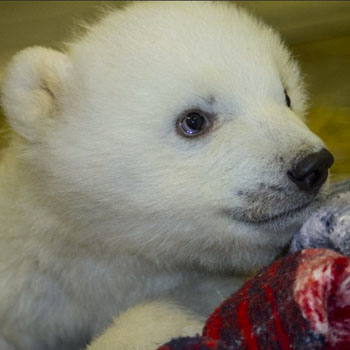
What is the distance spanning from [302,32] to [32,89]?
4.93ft

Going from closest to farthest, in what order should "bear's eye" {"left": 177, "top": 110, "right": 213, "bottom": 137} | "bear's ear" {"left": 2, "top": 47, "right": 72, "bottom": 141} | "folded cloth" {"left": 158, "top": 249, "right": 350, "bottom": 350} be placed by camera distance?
1. "folded cloth" {"left": 158, "top": 249, "right": 350, "bottom": 350}
2. "bear's eye" {"left": 177, "top": 110, "right": 213, "bottom": 137}
3. "bear's ear" {"left": 2, "top": 47, "right": 72, "bottom": 141}

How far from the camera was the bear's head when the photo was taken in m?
1.36

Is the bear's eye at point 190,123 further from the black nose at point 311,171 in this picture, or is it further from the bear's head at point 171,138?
the black nose at point 311,171

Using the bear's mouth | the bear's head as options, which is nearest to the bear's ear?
the bear's head

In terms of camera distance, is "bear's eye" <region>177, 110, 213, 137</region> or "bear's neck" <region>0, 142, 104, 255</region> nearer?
"bear's eye" <region>177, 110, 213, 137</region>

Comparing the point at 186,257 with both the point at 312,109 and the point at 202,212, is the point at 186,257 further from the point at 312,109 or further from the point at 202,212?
the point at 312,109

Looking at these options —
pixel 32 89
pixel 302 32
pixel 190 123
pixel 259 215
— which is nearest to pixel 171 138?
pixel 190 123

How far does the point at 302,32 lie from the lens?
281cm

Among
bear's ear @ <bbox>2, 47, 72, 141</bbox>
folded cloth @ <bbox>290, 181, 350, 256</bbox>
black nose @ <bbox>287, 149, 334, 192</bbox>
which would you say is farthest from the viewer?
bear's ear @ <bbox>2, 47, 72, 141</bbox>

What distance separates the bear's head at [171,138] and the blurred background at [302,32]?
574 millimetres

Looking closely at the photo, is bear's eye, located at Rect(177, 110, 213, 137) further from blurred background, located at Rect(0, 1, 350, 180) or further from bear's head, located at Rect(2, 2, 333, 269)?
blurred background, located at Rect(0, 1, 350, 180)

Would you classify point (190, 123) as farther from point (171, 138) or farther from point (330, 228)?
point (330, 228)

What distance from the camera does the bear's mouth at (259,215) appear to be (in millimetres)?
1359

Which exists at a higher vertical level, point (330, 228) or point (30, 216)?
point (330, 228)
